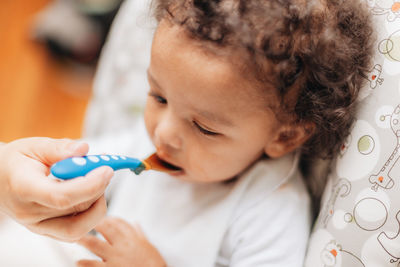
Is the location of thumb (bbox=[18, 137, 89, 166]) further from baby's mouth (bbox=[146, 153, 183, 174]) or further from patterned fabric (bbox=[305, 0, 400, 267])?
patterned fabric (bbox=[305, 0, 400, 267])

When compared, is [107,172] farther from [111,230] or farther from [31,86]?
[31,86]

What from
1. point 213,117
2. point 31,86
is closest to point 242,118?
point 213,117

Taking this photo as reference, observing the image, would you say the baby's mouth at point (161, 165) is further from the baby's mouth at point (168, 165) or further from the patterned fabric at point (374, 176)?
the patterned fabric at point (374, 176)

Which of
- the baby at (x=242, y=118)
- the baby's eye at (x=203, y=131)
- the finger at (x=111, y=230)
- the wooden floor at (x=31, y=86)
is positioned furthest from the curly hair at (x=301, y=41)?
the wooden floor at (x=31, y=86)

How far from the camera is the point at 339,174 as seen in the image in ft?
2.11

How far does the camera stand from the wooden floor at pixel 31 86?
5.07 ft

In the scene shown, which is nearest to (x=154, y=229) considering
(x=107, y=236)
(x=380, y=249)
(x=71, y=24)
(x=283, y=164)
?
(x=107, y=236)

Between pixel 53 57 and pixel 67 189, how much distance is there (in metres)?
1.40

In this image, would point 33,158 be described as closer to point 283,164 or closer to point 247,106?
point 247,106

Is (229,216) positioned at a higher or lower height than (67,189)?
lower

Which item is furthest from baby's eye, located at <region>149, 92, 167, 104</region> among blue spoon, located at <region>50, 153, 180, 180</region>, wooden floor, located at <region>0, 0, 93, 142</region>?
wooden floor, located at <region>0, 0, 93, 142</region>

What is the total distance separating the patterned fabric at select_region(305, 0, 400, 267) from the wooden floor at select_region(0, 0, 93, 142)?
117 centimetres

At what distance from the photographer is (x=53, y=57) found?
171 cm

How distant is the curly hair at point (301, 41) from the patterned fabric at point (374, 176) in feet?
0.08
